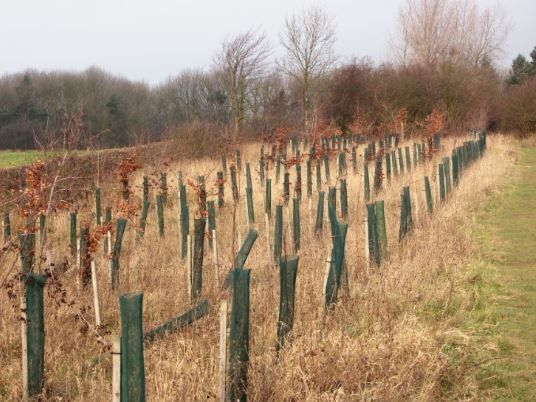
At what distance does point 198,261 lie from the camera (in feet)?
16.3

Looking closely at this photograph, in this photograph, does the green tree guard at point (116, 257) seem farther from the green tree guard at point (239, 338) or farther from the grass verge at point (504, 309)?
the grass verge at point (504, 309)

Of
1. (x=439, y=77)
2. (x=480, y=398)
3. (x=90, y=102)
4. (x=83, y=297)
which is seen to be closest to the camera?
(x=480, y=398)

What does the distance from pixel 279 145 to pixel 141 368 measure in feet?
42.9

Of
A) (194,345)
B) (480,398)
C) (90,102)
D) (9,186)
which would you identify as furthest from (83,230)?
(90,102)

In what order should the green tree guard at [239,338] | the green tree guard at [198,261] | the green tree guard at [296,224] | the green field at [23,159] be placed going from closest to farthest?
the green tree guard at [239,338]
the green tree guard at [198,261]
the green tree guard at [296,224]
the green field at [23,159]

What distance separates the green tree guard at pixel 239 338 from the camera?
3.04 m

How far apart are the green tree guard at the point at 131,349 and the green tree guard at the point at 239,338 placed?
0.58 meters

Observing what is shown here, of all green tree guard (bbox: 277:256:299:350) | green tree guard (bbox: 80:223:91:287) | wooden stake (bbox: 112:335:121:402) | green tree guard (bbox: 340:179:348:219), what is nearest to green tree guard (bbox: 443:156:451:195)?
green tree guard (bbox: 340:179:348:219)

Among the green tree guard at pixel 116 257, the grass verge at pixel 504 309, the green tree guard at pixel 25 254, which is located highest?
the green tree guard at pixel 25 254

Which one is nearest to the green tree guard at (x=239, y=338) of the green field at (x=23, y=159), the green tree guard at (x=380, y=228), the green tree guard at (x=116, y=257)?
the green tree guard at (x=116, y=257)

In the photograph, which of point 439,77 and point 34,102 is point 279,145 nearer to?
point 439,77

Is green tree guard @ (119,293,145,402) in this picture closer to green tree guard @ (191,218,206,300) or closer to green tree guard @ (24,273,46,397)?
green tree guard @ (24,273,46,397)

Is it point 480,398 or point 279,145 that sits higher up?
point 279,145

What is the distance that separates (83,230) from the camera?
510 centimetres
